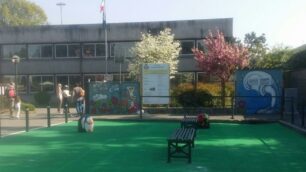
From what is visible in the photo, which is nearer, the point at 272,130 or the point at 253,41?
the point at 272,130

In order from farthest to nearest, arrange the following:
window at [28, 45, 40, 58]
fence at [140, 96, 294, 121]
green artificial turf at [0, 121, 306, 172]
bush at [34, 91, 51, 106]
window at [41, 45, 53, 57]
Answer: window at [28, 45, 40, 58]
window at [41, 45, 53, 57]
bush at [34, 91, 51, 106]
fence at [140, 96, 294, 121]
green artificial turf at [0, 121, 306, 172]

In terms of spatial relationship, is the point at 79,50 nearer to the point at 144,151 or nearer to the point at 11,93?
the point at 11,93

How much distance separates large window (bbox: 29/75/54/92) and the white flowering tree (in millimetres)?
8027

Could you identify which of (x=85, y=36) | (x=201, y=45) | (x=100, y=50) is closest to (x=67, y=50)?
(x=85, y=36)

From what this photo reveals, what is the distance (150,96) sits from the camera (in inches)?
929

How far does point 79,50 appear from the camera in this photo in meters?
43.7

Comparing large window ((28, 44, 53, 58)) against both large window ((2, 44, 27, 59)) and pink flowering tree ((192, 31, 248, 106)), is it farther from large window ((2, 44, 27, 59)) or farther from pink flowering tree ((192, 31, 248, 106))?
pink flowering tree ((192, 31, 248, 106))

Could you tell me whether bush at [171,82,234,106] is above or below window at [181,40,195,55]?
below

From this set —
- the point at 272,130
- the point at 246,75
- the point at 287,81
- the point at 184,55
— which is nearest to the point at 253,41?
the point at 184,55

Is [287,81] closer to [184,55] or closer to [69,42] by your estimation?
[184,55]

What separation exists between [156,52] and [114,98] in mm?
13506

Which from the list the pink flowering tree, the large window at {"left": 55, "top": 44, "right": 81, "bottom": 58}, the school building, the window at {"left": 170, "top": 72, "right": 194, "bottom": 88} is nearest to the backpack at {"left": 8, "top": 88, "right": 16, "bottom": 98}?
the pink flowering tree

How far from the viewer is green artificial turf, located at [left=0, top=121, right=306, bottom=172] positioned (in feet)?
33.8

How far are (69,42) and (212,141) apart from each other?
31.1 metres
